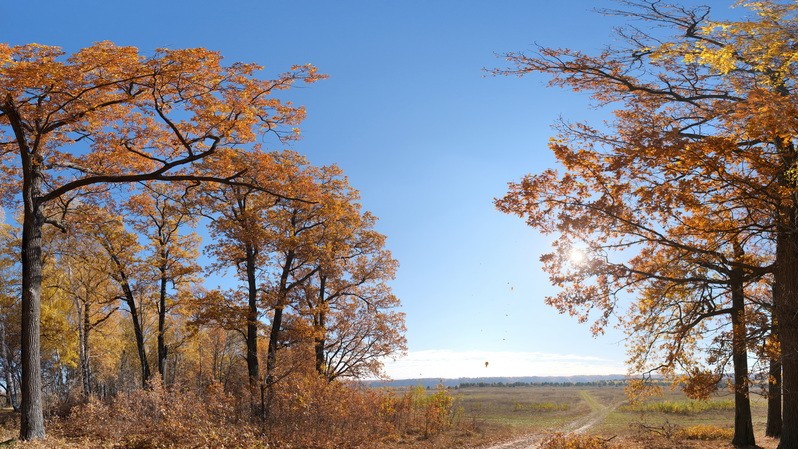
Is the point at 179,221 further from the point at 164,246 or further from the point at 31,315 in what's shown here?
the point at 31,315

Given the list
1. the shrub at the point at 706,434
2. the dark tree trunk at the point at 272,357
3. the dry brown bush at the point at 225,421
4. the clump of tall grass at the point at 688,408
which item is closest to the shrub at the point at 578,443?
the dry brown bush at the point at 225,421

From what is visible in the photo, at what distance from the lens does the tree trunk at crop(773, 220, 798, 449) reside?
11484 mm

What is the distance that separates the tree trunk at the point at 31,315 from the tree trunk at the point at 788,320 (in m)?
17.0

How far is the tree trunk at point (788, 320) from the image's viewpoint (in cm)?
1148

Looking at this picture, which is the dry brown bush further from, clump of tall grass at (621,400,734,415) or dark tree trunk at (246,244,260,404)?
clump of tall grass at (621,400,734,415)

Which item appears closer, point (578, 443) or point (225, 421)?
point (225, 421)

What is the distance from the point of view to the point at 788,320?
11398 mm

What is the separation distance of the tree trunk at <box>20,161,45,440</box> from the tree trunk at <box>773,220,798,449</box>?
55.7 ft

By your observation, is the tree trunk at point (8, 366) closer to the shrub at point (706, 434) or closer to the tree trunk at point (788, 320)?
the shrub at point (706, 434)

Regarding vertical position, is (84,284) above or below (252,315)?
above

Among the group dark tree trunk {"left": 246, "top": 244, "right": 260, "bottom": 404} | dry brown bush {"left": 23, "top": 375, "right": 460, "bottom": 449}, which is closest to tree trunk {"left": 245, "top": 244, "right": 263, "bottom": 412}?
dark tree trunk {"left": 246, "top": 244, "right": 260, "bottom": 404}

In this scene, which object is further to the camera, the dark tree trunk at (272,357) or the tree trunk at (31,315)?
the dark tree trunk at (272,357)

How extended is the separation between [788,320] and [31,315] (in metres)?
17.4

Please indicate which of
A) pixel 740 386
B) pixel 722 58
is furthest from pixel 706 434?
pixel 722 58
